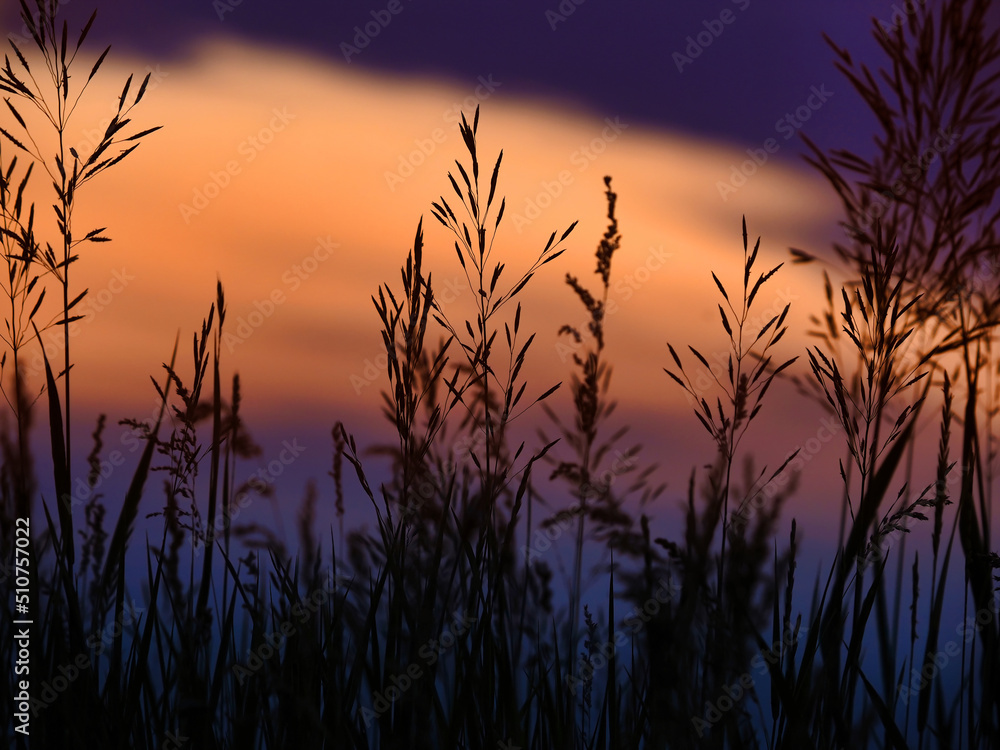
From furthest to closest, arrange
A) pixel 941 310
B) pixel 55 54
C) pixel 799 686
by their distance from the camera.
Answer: pixel 941 310 → pixel 55 54 → pixel 799 686

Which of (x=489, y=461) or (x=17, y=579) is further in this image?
(x=17, y=579)

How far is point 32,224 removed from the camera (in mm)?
2490

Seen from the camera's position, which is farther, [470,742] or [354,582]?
[354,582]

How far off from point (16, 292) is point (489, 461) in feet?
4.70

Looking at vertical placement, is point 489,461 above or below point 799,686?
above

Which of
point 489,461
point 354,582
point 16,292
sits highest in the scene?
point 16,292

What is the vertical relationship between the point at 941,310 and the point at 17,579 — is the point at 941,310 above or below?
above

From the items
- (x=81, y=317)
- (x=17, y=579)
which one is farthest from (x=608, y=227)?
(x=17, y=579)

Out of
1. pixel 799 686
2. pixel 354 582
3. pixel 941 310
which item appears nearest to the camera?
pixel 799 686

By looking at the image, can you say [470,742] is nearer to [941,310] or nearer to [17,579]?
[17,579]

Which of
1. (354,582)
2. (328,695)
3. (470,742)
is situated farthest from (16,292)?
(470,742)

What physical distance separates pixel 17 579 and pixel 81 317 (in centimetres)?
80

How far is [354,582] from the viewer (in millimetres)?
2256

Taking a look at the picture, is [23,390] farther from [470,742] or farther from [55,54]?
[470,742]
